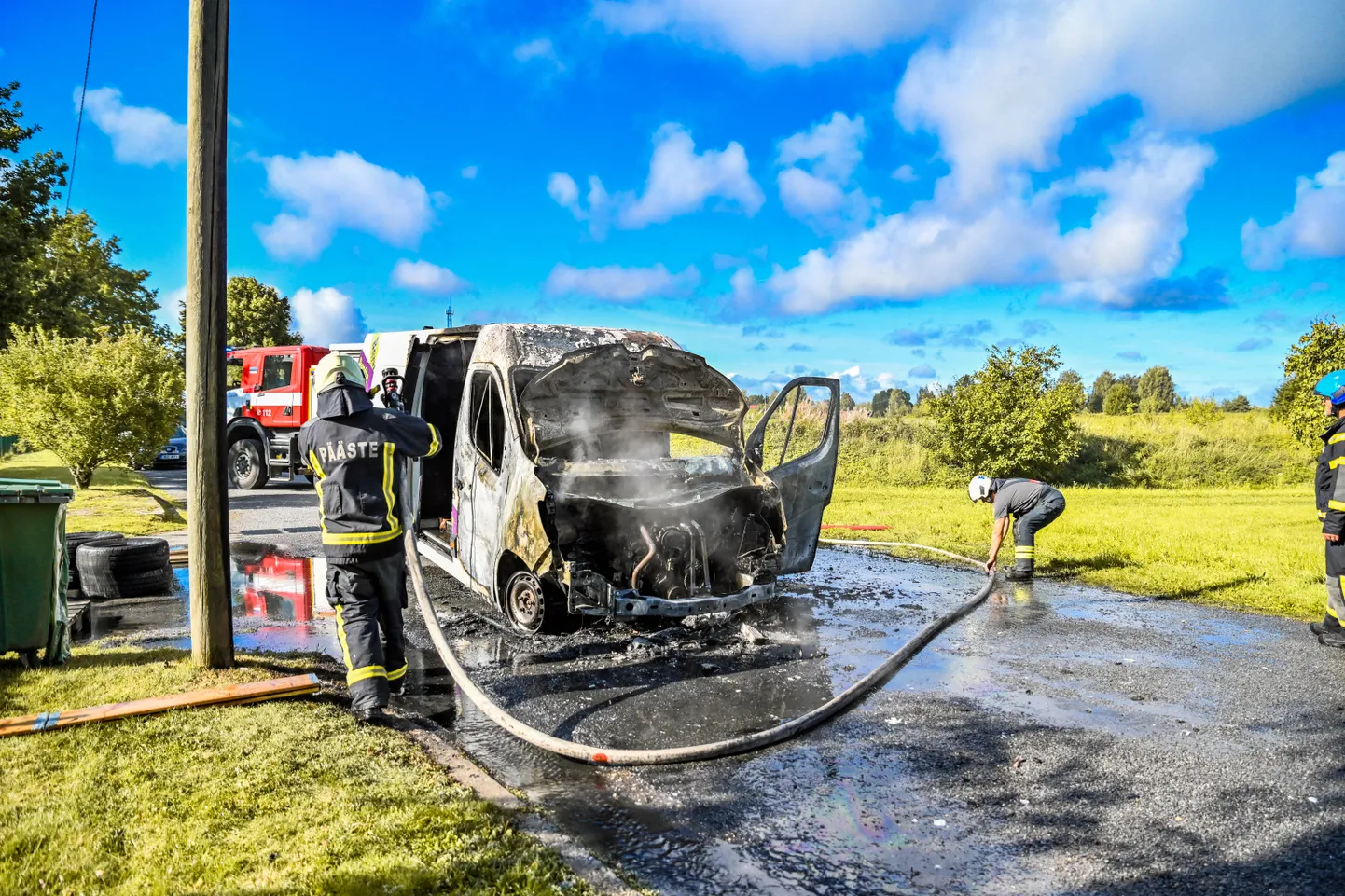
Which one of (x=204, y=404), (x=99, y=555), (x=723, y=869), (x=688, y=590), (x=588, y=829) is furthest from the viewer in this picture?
(x=99, y=555)

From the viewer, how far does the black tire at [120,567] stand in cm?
721

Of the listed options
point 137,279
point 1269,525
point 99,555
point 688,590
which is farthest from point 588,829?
point 137,279

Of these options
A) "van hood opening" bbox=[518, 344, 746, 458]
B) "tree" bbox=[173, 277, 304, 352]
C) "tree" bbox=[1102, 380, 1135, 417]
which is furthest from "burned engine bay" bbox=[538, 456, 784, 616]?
"tree" bbox=[1102, 380, 1135, 417]

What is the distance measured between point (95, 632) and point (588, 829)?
4856 millimetres

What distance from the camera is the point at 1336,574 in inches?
239

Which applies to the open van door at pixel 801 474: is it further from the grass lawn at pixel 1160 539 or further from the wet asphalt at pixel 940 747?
the grass lawn at pixel 1160 539

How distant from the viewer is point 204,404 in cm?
471

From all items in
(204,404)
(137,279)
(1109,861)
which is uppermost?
(137,279)

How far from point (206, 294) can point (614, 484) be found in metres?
2.91

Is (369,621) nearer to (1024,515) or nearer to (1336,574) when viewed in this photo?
(1336,574)

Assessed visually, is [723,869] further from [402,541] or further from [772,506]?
[772,506]

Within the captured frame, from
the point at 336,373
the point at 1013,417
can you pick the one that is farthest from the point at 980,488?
the point at 1013,417

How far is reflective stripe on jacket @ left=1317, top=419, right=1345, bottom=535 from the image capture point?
5930mm

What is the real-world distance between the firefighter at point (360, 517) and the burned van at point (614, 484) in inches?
23.7
